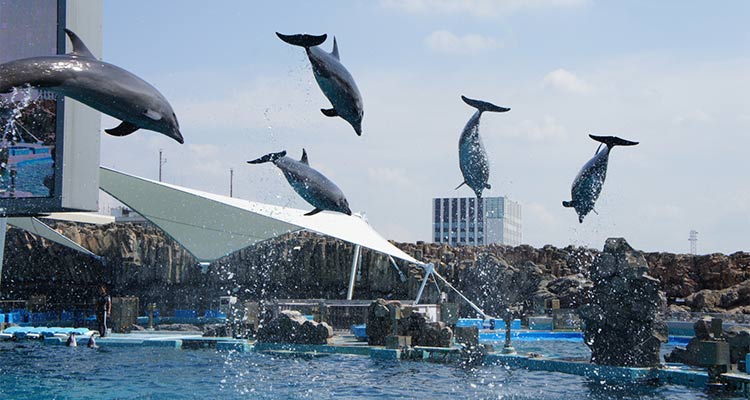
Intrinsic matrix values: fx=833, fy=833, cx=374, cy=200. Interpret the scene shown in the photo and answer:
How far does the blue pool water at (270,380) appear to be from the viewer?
9281mm

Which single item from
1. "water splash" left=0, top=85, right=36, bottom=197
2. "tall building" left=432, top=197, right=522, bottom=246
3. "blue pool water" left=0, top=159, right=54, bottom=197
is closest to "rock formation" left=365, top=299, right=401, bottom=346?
"blue pool water" left=0, top=159, right=54, bottom=197

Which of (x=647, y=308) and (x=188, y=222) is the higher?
(x=188, y=222)

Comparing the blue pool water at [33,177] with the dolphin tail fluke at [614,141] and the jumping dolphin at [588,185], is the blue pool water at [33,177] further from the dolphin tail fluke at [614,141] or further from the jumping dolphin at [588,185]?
the dolphin tail fluke at [614,141]

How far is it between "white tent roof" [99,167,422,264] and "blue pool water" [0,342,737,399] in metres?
6.20

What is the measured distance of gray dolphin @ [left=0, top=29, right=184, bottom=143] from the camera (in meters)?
4.73

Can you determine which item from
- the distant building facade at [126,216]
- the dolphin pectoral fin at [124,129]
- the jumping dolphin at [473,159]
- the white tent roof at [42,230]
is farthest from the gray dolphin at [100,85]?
the distant building facade at [126,216]

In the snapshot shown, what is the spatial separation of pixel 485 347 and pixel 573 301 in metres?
8.86

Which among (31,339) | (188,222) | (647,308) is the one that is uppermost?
(188,222)

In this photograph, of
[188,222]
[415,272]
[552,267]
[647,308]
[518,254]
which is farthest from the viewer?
[518,254]

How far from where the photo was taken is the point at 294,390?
376 inches

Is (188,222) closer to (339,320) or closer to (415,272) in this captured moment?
(339,320)

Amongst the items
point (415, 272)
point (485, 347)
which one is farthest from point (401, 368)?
point (415, 272)

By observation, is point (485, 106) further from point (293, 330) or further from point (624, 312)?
point (293, 330)

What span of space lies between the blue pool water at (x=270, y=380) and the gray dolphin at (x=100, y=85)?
470 centimetres
